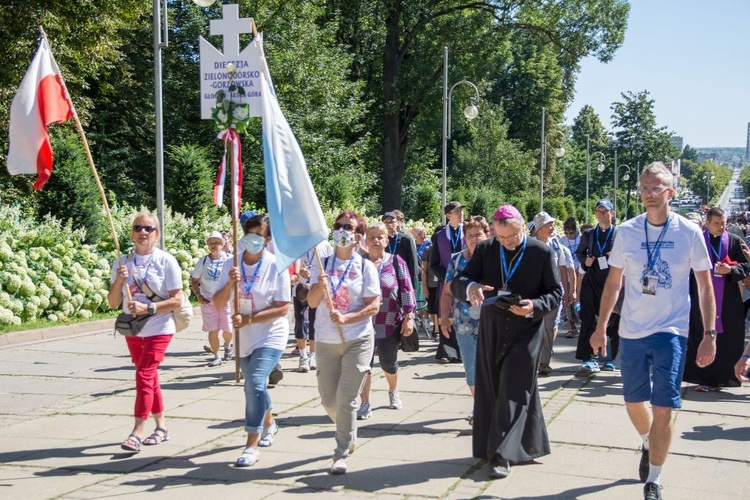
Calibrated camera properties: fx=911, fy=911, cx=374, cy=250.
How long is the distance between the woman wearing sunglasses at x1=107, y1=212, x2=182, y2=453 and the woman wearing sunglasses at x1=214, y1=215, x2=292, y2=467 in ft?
1.68

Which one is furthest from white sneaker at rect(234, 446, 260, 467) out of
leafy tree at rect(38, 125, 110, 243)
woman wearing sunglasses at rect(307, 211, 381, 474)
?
leafy tree at rect(38, 125, 110, 243)

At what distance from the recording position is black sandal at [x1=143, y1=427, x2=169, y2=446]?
23.2 ft

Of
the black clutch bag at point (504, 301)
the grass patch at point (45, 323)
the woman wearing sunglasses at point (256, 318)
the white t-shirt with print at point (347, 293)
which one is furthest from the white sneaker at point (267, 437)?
the grass patch at point (45, 323)

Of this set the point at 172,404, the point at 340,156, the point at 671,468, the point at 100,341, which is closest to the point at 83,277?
the point at 100,341

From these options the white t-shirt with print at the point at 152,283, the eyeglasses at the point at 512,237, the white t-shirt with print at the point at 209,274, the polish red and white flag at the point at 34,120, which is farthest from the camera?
the white t-shirt with print at the point at 209,274

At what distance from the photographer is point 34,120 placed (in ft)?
23.0

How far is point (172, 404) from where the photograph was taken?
28.7 feet

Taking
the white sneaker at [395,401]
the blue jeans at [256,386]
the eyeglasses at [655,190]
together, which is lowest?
the white sneaker at [395,401]

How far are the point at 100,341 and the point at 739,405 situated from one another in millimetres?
8870

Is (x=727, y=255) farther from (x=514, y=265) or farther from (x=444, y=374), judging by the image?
(x=514, y=265)

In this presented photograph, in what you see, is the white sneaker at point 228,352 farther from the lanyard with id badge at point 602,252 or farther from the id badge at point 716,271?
the id badge at point 716,271

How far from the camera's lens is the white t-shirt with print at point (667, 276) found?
17.9 ft

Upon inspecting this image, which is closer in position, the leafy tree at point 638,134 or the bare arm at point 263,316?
the bare arm at point 263,316

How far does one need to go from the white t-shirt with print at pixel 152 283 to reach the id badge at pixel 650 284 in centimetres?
340
